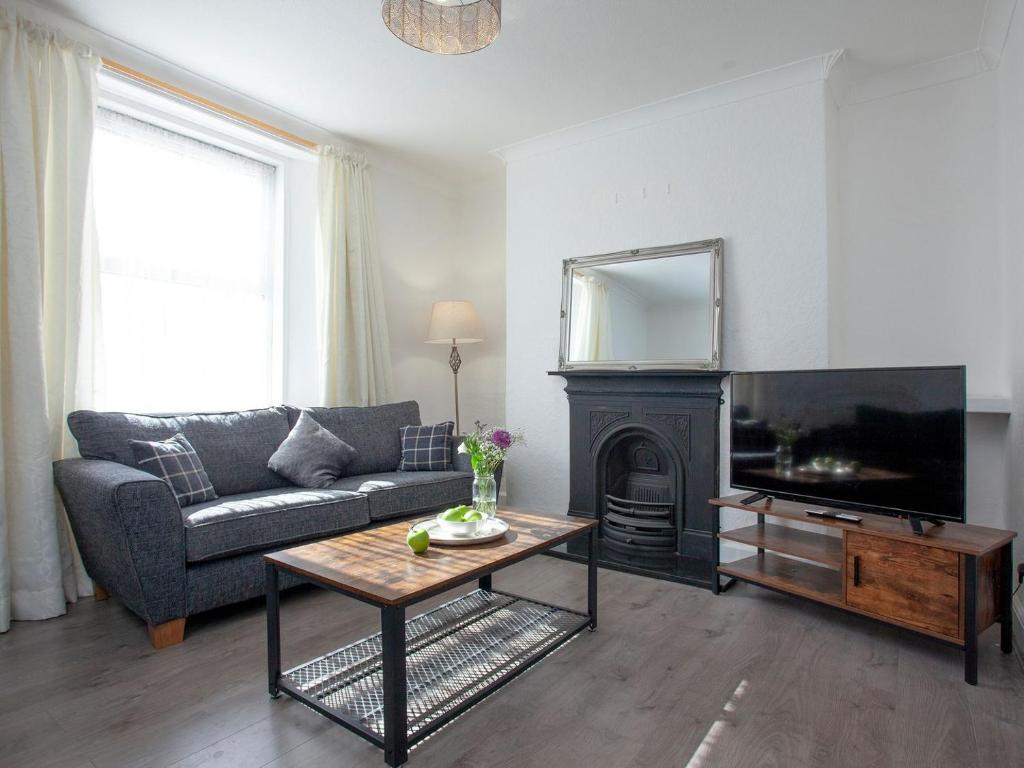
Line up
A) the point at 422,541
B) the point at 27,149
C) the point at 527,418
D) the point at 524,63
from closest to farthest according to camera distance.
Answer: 1. the point at 422,541
2. the point at 27,149
3. the point at 524,63
4. the point at 527,418

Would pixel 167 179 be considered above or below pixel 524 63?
below

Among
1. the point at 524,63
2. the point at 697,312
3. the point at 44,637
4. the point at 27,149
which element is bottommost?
the point at 44,637

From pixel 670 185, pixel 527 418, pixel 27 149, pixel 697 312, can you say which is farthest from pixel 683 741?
pixel 27 149

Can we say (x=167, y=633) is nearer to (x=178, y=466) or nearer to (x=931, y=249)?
(x=178, y=466)

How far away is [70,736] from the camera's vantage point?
1.72m

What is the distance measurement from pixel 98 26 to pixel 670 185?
3.07 meters

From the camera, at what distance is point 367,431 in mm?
3775

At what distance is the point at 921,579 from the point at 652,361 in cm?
176

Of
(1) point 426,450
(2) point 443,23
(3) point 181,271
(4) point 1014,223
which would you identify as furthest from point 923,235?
(3) point 181,271

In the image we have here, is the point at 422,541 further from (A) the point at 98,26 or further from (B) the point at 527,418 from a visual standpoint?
(A) the point at 98,26

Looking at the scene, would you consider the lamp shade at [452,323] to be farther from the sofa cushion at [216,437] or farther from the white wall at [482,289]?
the sofa cushion at [216,437]

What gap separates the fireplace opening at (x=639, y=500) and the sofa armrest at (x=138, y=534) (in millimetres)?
2309

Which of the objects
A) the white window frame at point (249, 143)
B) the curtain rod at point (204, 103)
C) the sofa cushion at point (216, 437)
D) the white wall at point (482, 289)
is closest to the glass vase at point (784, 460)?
the white wall at point (482, 289)

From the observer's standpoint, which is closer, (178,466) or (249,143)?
(178,466)
